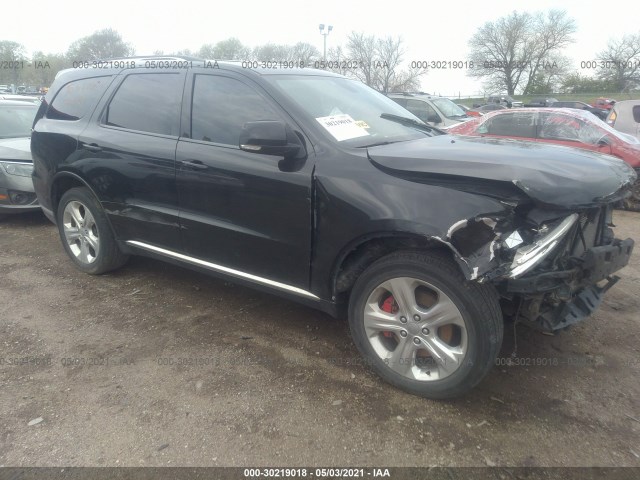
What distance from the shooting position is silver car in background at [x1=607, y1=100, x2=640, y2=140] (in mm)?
8797

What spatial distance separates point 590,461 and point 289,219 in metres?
1.97

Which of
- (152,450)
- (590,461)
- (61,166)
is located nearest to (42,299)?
(61,166)

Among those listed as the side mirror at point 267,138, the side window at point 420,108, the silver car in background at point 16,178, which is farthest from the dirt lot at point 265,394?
the side window at point 420,108

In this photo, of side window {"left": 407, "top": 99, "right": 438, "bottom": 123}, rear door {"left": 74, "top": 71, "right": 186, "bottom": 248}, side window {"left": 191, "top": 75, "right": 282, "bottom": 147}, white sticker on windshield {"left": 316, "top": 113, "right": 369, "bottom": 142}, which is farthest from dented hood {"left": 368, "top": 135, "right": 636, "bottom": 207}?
side window {"left": 407, "top": 99, "right": 438, "bottom": 123}

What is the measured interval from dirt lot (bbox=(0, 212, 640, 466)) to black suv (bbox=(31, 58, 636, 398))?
1.04 feet

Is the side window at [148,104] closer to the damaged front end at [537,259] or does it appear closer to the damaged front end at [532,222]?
the damaged front end at [532,222]

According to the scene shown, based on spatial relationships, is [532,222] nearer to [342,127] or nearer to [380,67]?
[342,127]

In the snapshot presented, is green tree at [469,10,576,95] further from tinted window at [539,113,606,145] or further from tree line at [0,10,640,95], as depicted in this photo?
tinted window at [539,113,606,145]

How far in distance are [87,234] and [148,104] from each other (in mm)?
1410

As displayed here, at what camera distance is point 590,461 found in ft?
7.27

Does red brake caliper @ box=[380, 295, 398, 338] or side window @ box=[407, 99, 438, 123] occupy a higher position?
side window @ box=[407, 99, 438, 123]

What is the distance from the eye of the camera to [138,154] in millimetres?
3584

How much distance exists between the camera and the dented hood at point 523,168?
2271 mm

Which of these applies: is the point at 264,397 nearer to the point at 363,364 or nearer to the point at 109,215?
the point at 363,364
